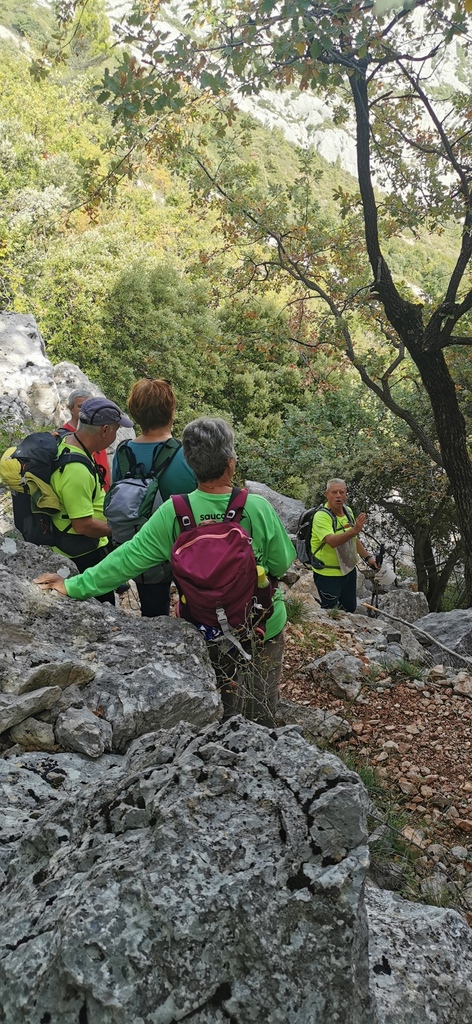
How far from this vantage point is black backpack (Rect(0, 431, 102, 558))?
12.7 feet

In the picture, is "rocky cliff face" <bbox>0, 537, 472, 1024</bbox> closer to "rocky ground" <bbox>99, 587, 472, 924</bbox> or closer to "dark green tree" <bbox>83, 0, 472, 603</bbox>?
"rocky ground" <bbox>99, 587, 472, 924</bbox>

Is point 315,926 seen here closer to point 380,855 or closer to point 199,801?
point 199,801

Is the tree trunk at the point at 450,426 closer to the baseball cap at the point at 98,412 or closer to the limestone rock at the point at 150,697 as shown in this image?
the baseball cap at the point at 98,412

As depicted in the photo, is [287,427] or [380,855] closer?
[380,855]

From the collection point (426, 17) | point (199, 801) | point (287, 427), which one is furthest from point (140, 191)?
point (199, 801)

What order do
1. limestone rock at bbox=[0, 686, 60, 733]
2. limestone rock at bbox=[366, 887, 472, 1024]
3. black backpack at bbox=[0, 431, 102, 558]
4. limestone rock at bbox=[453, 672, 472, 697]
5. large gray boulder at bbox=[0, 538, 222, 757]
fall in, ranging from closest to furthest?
1. limestone rock at bbox=[366, 887, 472, 1024]
2. limestone rock at bbox=[0, 686, 60, 733]
3. large gray boulder at bbox=[0, 538, 222, 757]
4. black backpack at bbox=[0, 431, 102, 558]
5. limestone rock at bbox=[453, 672, 472, 697]

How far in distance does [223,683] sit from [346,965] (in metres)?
1.92

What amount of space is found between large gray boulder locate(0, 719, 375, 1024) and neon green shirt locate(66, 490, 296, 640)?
56.3 inches

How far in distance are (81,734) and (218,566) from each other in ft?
2.75

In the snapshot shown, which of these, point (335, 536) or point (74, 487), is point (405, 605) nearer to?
point (335, 536)

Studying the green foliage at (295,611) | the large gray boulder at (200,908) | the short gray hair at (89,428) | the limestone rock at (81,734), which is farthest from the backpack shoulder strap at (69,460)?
the green foliage at (295,611)

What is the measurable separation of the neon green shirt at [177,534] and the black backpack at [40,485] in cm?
90

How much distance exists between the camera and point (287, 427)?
1555 cm

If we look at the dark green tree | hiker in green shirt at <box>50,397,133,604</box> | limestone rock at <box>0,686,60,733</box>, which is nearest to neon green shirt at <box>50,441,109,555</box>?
hiker in green shirt at <box>50,397,133,604</box>
